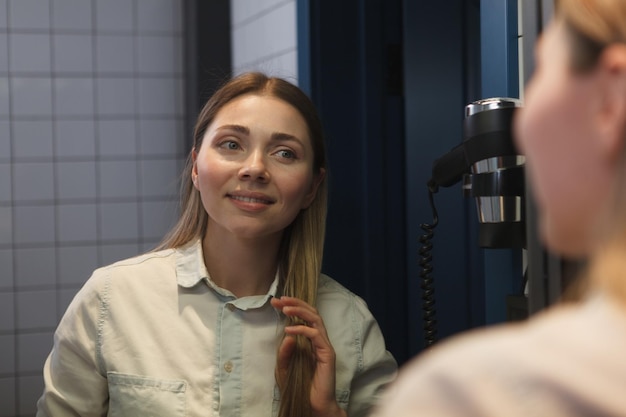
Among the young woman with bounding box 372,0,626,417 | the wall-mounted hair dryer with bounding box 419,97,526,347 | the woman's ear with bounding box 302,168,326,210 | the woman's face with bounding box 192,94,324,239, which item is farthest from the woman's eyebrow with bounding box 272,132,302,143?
the young woman with bounding box 372,0,626,417

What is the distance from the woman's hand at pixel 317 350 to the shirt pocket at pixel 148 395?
22 centimetres

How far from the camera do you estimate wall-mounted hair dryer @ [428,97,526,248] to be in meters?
1.51

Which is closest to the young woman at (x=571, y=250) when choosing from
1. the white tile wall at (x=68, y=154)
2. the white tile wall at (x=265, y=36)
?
the white tile wall at (x=265, y=36)

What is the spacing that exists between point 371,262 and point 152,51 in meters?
1.45

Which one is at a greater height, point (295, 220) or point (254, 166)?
point (254, 166)

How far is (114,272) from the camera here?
1958 millimetres

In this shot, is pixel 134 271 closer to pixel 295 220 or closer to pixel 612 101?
pixel 295 220

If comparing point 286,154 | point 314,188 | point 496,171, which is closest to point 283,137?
point 286,154

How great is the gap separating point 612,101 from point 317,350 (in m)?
1.30

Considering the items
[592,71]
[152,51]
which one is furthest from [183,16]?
[592,71]

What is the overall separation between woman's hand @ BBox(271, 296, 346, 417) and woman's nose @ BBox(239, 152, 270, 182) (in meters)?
0.26

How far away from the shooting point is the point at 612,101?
59 centimetres

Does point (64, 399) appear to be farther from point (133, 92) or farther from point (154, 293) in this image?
point (133, 92)

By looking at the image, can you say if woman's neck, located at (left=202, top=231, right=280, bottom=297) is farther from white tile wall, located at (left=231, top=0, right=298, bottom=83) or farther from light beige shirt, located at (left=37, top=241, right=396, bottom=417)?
white tile wall, located at (left=231, top=0, right=298, bottom=83)
